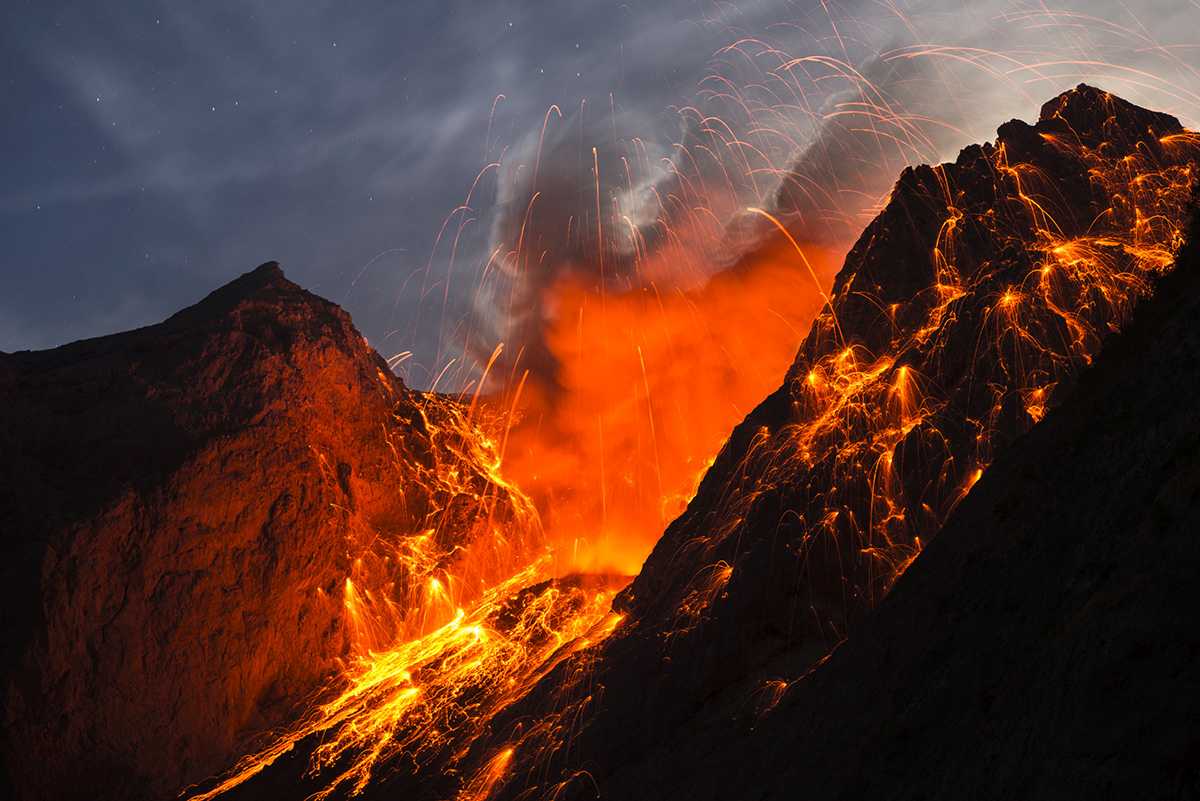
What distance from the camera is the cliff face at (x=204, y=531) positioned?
1673 inches

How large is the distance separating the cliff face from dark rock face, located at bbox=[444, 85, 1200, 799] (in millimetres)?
20442

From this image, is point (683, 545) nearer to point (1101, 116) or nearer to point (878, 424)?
point (878, 424)

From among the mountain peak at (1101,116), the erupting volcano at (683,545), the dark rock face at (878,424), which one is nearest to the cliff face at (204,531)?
the erupting volcano at (683,545)

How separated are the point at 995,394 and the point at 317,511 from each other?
135 ft

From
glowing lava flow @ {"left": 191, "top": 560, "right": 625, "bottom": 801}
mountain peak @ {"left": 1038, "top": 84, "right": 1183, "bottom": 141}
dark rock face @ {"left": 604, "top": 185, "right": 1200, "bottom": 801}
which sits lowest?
dark rock face @ {"left": 604, "top": 185, "right": 1200, "bottom": 801}

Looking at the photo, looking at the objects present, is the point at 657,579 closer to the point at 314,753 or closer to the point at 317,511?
the point at 314,753

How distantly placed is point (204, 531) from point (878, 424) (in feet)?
124

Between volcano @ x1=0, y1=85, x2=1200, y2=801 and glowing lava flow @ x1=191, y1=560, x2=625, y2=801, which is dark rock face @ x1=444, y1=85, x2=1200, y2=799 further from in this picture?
glowing lava flow @ x1=191, y1=560, x2=625, y2=801

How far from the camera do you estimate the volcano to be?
12586mm

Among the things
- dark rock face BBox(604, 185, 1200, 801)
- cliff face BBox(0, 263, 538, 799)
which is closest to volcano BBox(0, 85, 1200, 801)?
dark rock face BBox(604, 185, 1200, 801)

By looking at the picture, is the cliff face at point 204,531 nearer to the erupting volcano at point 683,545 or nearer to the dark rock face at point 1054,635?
the erupting volcano at point 683,545

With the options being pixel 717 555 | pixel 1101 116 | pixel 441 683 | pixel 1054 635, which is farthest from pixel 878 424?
pixel 441 683

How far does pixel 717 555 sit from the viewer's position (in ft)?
98.3

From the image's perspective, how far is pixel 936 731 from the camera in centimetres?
1311
